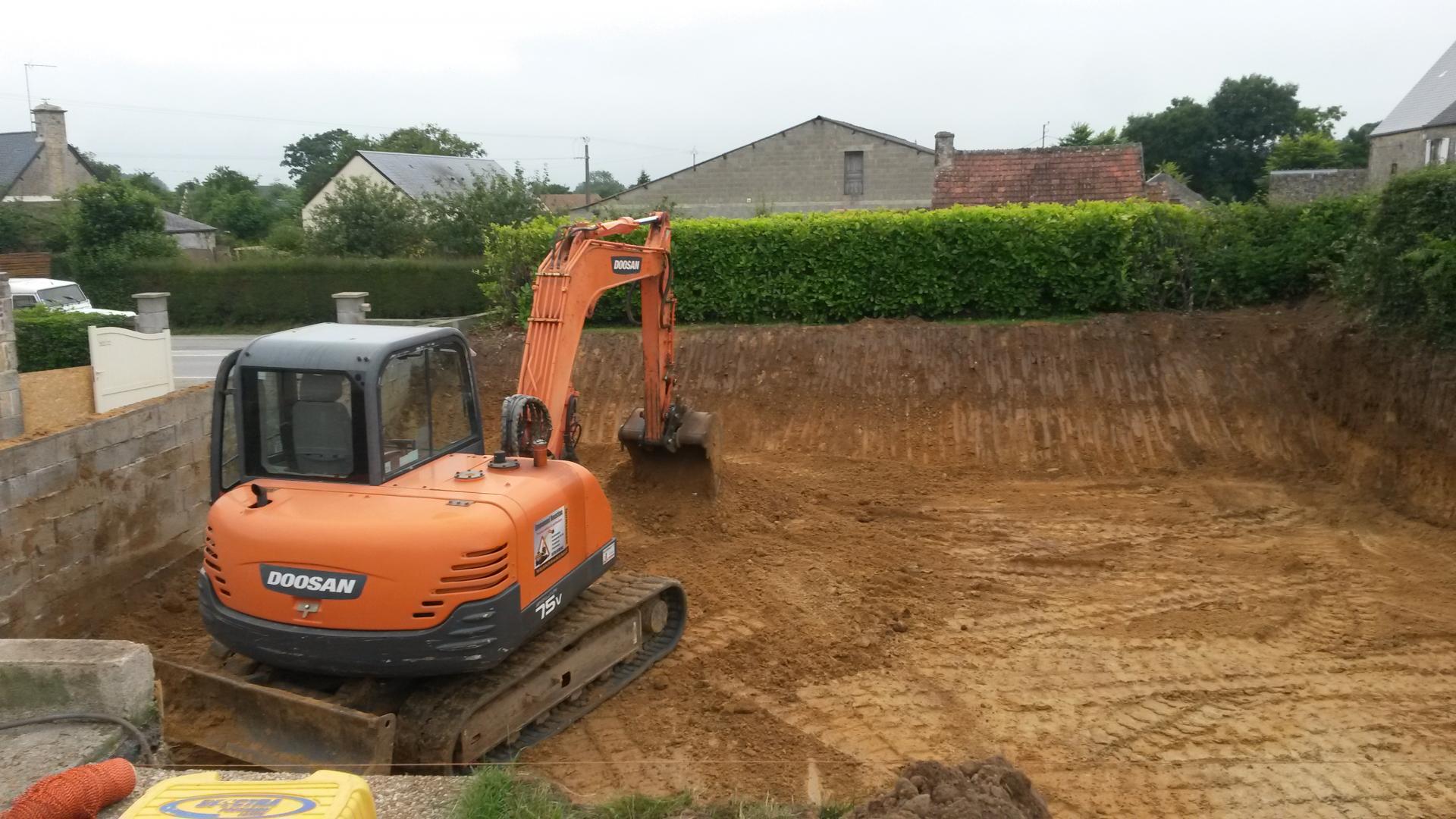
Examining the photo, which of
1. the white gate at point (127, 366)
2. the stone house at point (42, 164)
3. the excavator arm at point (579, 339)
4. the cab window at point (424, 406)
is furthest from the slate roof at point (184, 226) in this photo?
the cab window at point (424, 406)

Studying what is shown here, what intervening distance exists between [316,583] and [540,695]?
62.9 inches

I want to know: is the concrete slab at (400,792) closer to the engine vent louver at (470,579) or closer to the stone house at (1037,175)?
the engine vent louver at (470,579)

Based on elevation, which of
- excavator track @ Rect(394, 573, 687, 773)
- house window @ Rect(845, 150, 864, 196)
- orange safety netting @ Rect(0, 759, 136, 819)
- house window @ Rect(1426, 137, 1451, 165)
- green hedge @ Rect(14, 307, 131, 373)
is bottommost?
excavator track @ Rect(394, 573, 687, 773)

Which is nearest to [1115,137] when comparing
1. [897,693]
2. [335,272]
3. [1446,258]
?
[335,272]

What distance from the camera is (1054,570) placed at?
9.86m

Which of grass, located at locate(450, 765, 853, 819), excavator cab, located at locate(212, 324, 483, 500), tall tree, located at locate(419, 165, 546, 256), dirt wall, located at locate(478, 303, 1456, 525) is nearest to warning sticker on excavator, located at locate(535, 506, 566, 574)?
excavator cab, located at locate(212, 324, 483, 500)

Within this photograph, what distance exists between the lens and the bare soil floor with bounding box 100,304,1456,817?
650 centimetres

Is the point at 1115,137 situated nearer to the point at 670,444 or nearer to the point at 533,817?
the point at 670,444

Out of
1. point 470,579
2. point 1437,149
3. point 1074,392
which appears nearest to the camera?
point 470,579

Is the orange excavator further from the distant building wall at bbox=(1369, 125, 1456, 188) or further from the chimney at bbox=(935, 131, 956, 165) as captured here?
the distant building wall at bbox=(1369, 125, 1456, 188)

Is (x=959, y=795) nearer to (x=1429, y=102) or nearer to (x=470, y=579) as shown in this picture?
(x=470, y=579)

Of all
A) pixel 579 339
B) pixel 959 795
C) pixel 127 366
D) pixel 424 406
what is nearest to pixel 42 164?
pixel 127 366

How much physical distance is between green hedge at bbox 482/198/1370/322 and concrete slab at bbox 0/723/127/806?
1150cm

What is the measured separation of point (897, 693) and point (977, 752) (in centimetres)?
89
